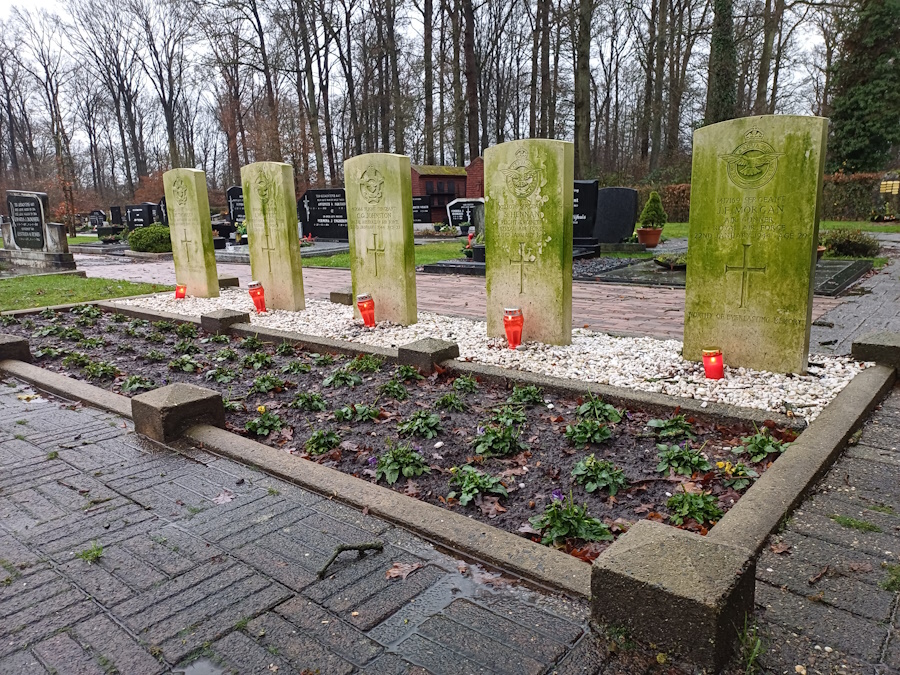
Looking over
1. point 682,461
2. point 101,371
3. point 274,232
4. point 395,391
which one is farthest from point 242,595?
point 274,232

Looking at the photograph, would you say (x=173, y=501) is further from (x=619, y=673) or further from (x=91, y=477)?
(x=619, y=673)

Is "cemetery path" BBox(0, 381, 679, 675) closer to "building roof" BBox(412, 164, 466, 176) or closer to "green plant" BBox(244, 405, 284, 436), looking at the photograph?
"green plant" BBox(244, 405, 284, 436)

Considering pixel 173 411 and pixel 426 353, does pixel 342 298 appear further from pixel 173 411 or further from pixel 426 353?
pixel 173 411

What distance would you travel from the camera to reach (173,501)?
122 inches

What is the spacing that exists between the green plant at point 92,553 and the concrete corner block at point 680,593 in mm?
2040

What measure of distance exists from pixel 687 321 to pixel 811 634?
3420mm

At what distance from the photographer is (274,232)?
8266mm

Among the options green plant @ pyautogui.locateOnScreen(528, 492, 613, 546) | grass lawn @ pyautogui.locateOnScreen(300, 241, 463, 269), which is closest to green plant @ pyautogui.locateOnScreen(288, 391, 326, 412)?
green plant @ pyautogui.locateOnScreen(528, 492, 613, 546)

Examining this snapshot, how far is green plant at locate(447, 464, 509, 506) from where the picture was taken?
3051mm

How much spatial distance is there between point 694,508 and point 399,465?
1.52 metres

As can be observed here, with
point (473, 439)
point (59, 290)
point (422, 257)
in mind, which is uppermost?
point (422, 257)

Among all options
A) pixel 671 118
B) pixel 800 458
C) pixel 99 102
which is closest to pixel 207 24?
pixel 99 102

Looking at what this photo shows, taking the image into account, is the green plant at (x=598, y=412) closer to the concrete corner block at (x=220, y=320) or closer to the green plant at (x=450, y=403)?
the green plant at (x=450, y=403)

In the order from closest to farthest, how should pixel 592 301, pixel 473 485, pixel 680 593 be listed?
1. pixel 680 593
2. pixel 473 485
3. pixel 592 301
